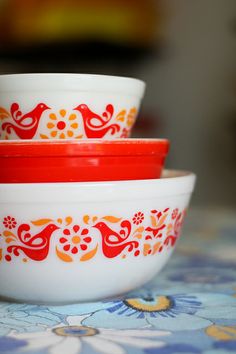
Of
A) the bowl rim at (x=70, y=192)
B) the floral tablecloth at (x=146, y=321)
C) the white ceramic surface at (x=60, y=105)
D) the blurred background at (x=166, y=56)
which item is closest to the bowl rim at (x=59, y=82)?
the white ceramic surface at (x=60, y=105)

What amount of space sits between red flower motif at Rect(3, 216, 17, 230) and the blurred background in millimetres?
1631

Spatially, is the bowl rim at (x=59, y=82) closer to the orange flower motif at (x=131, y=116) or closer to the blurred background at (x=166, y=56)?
the orange flower motif at (x=131, y=116)

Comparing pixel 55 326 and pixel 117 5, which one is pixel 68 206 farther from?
pixel 117 5

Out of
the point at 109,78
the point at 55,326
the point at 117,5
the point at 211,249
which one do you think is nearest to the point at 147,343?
the point at 55,326

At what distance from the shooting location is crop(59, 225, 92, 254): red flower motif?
2.20 ft

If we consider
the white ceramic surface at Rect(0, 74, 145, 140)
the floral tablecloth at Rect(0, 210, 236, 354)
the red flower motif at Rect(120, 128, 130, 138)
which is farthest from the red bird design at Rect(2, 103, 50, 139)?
the floral tablecloth at Rect(0, 210, 236, 354)

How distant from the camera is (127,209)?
27.0 inches

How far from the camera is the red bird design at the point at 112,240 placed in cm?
68

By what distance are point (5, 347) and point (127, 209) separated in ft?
0.71

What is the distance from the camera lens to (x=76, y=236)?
0.67m

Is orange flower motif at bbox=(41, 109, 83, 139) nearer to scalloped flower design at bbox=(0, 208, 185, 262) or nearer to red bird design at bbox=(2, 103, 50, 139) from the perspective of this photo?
red bird design at bbox=(2, 103, 50, 139)

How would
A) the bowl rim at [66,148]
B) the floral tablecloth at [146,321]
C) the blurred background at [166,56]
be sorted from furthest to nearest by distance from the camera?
1. the blurred background at [166,56]
2. the bowl rim at [66,148]
3. the floral tablecloth at [146,321]

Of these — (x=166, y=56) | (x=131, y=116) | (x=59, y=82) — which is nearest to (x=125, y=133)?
(x=131, y=116)

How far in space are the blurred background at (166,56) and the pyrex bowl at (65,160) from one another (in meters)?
1.57
